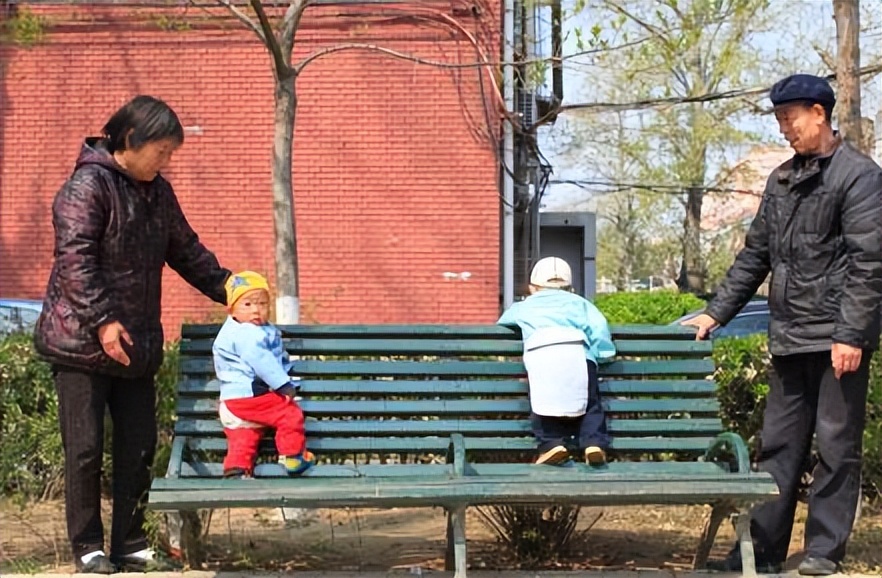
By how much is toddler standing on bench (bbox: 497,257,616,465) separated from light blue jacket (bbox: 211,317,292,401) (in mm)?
985

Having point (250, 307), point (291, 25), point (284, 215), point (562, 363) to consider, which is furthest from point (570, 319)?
point (291, 25)

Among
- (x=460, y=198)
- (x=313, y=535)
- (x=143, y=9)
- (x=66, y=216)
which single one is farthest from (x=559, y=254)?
(x=66, y=216)

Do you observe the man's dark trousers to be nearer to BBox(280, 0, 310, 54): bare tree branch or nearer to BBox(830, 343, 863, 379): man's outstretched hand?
BBox(830, 343, 863, 379): man's outstretched hand

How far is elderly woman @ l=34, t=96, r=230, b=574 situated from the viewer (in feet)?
13.2

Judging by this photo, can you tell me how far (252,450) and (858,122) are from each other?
441 cm

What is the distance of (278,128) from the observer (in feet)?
21.5

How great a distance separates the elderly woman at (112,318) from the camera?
4027mm

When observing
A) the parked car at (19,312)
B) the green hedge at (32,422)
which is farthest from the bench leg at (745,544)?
the parked car at (19,312)

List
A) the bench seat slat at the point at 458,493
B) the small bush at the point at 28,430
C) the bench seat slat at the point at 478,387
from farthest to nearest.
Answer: the small bush at the point at 28,430
the bench seat slat at the point at 478,387
the bench seat slat at the point at 458,493

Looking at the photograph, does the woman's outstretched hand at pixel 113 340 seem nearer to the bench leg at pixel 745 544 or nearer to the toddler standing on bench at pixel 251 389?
the toddler standing on bench at pixel 251 389

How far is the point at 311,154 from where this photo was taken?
13305mm

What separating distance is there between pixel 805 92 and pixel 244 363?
232cm

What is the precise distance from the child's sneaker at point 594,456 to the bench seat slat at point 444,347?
58 cm

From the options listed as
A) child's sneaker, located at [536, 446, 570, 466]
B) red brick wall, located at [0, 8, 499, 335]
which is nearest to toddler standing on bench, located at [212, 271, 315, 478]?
child's sneaker, located at [536, 446, 570, 466]
